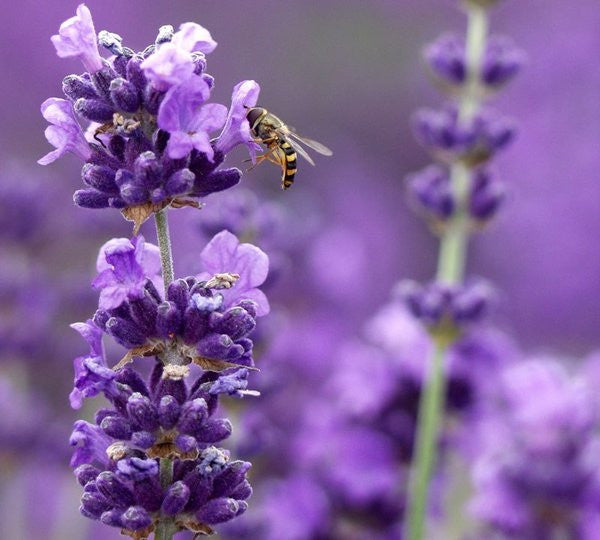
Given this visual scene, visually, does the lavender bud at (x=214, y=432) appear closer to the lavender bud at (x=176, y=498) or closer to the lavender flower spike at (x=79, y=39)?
the lavender bud at (x=176, y=498)

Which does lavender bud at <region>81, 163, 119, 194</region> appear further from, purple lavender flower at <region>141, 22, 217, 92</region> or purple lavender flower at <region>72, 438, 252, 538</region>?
purple lavender flower at <region>72, 438, 252, 538</region>

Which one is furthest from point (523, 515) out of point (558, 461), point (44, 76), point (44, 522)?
point (44, 76)

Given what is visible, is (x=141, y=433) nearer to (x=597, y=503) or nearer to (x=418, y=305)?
(x=418, y=305)

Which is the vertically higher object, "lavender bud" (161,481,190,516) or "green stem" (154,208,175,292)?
"green stem" (154,208,175,292)

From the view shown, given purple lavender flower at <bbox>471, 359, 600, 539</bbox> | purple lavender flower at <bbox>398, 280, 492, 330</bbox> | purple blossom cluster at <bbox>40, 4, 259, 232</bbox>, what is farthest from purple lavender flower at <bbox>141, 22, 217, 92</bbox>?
purple lavender flower at <bbox>471, 359, 600, 539</bbox>

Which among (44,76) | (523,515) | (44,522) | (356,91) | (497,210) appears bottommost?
(523,515)

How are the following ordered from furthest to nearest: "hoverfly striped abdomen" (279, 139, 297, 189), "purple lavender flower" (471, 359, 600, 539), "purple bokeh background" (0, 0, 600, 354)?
"purple bokeh background" (0, 0, 600, 354) < "purple lavender flower" (471, 359, 600, 539) < "hoverfly striped abdomen" (279, 139, 297, 189)

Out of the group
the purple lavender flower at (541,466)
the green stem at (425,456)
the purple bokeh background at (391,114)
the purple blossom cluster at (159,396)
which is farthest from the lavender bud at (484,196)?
the purple bokeh background at (391,114)
